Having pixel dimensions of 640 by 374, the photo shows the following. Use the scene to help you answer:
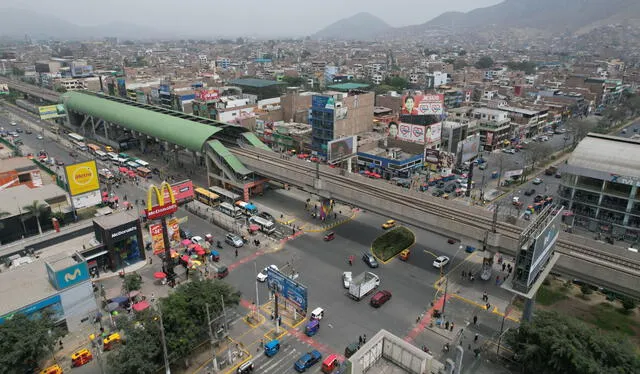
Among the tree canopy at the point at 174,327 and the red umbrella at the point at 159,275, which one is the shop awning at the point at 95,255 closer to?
the red umbrella at the point at 159,275

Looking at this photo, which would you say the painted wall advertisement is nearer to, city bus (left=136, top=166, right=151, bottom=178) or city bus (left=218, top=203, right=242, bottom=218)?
city bus (left=218, top=203, right=242, bottom=218)

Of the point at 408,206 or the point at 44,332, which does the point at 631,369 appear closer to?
the point at 408,206

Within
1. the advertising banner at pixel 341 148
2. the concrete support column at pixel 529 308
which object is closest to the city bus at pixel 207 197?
the advertising banner at pixel 341 148

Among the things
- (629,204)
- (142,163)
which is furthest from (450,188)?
(142,163)

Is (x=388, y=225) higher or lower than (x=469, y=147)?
lower

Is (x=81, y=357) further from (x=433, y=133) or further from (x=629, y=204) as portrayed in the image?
(x=433, y=133)

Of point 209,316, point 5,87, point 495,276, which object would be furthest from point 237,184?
point 5,87
